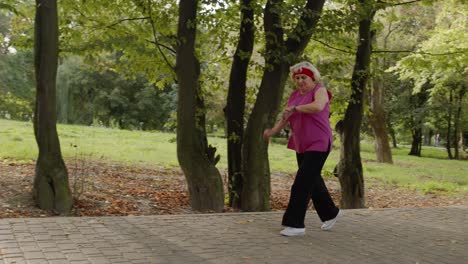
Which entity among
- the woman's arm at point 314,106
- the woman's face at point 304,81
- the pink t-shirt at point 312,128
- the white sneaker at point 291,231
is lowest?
the white sneaker at point 291,231

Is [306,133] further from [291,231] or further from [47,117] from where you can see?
[47,117]

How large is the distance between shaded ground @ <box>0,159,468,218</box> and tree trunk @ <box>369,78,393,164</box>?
29.9 ft

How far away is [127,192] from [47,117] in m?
3.54

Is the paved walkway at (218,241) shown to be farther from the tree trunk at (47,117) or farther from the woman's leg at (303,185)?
the tree trunk at (47,117)

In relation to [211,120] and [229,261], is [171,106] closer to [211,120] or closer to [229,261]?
[211,120]

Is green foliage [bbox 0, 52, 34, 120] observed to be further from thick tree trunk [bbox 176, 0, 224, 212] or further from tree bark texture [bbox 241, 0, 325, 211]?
tree bark texture [bbox 241, 0, 325, 211]

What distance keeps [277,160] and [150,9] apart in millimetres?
14607

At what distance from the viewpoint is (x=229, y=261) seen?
16.4 ft

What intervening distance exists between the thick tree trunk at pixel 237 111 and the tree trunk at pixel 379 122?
666 inches

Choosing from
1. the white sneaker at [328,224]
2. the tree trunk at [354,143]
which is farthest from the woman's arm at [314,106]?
the tree trunk at [354,143]

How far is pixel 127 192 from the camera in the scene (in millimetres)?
10969

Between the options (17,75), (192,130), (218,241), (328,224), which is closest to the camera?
(218,241)

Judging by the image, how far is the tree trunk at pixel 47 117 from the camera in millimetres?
7633

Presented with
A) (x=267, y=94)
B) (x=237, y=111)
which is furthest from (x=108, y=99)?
(x=267, y=94)
